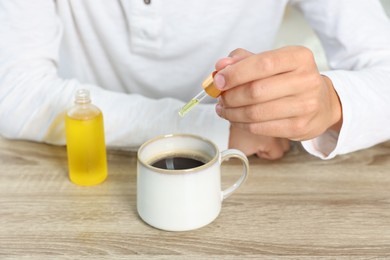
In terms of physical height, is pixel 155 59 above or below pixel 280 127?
below

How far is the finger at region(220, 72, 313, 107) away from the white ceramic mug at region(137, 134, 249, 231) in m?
0.08

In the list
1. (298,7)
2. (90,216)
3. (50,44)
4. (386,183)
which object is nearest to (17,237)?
(90,216)

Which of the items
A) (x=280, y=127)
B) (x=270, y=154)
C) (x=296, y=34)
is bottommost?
(x=296, y=34)

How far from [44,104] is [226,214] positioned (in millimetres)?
397

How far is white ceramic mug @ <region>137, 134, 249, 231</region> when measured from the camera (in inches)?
25.5

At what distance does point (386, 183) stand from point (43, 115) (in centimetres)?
59

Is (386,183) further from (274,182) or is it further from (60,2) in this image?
(60,2)

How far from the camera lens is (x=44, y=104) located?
910 millimetres

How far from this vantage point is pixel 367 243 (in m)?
0.66

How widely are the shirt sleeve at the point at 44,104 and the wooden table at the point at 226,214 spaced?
1.6 inches

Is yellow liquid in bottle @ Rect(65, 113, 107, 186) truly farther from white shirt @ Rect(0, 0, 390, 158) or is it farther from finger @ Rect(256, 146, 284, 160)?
finger @ Rect(256, 146, 284, 160)

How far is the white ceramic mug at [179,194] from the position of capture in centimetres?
65

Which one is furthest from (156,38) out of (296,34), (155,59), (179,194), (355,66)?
(296,34)

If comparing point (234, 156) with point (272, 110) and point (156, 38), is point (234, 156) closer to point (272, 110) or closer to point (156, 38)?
point (272, 110)
